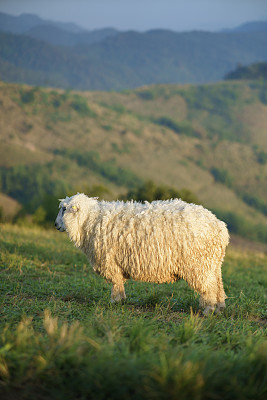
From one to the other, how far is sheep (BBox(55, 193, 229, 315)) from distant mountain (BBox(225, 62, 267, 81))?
462 ft

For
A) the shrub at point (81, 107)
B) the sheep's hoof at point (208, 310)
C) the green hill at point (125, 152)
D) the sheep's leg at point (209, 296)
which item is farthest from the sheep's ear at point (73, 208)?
the shrub at point (81, 107)

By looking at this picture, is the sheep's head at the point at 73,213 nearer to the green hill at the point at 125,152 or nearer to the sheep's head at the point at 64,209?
the sheep's head at the point at 64,209

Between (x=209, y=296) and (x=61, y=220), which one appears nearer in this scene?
(x=209, y=296)

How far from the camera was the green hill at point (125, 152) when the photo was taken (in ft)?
232

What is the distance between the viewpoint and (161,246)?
595cm

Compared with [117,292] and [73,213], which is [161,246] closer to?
[117,292]

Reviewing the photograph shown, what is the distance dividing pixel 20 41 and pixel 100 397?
20136cm

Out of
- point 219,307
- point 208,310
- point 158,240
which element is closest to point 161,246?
point 158,240

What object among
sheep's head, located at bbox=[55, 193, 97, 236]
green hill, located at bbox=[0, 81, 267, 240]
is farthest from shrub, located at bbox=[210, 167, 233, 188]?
sheep's head, located at bbox=[55, 193, 97, 236]

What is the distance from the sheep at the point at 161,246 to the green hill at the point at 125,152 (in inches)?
2238

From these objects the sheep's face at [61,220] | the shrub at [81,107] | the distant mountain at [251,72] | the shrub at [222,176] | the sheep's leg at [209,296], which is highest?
the distant mountain at [251,72]

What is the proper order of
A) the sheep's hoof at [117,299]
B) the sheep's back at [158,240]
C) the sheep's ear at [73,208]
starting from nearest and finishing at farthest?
1. the sheep's back at [158,240]
2. the sheep's hoof at [117,299]
3. the sheep's ear at [73,208]

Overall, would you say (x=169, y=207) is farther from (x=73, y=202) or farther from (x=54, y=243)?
(x=54, y=243)

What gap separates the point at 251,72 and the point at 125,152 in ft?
257
